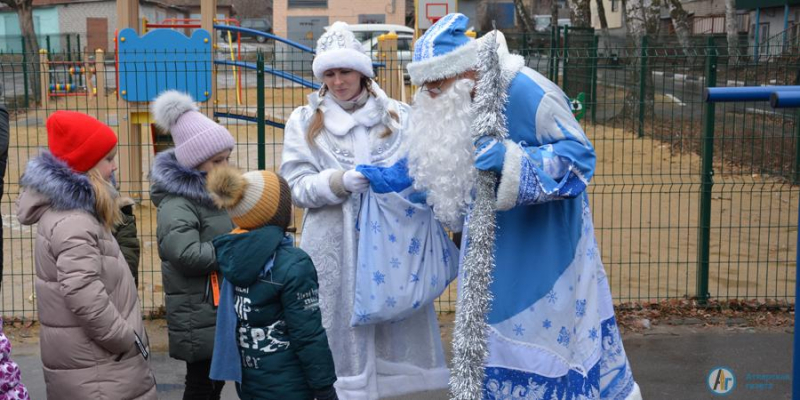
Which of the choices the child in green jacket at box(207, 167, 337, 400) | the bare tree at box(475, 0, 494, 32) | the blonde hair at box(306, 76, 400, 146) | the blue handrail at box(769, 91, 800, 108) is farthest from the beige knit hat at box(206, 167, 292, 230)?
the bare tree at box(475, 0, 494, 32)

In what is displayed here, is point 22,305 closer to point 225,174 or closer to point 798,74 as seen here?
point 225,174

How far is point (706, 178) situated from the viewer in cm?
644

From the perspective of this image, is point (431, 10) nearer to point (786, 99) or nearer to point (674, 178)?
point (674, 178)

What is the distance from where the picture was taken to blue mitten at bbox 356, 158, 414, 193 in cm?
369

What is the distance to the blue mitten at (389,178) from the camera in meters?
3.69

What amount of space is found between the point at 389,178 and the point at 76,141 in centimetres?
121

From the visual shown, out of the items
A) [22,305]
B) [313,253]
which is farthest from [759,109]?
[22,305]

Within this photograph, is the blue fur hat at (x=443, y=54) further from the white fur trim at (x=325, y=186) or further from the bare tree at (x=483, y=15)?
the bare tree at (x=483, y=15)

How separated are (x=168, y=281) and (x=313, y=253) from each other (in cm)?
64

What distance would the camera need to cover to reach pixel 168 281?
3.99 meters

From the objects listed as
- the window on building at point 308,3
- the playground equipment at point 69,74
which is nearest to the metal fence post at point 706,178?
the playground equipment at point 69,74

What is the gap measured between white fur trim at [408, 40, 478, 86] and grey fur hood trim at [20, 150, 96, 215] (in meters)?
1.33

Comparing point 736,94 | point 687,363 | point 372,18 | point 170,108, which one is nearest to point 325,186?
point 170,108

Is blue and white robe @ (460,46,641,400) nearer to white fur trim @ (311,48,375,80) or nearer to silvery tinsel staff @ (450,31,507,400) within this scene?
silvery tinsel staff @ (450,31,507,400)
